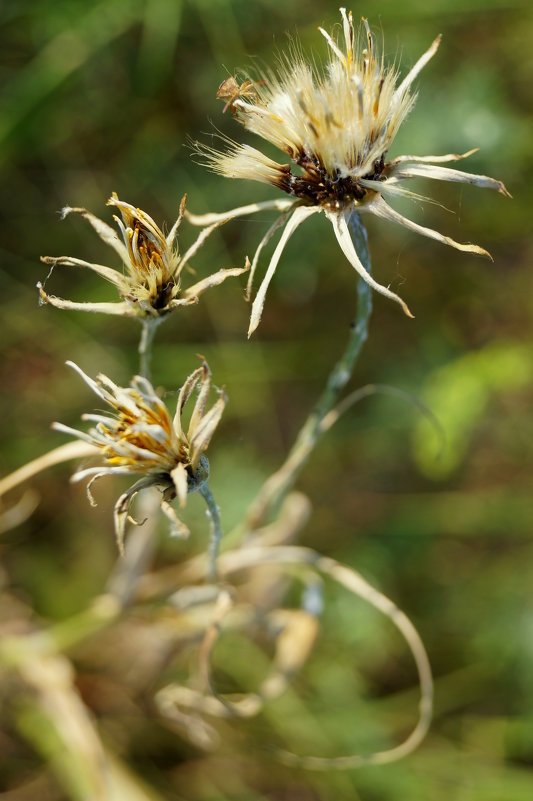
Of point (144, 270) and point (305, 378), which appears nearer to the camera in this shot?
point (144, 270)

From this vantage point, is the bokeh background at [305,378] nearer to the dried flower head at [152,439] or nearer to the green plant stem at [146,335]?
the green plant stem at [146,335]

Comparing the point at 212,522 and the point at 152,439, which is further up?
the point at 152,439

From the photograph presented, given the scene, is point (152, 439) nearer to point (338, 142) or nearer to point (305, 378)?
point (338, 142)

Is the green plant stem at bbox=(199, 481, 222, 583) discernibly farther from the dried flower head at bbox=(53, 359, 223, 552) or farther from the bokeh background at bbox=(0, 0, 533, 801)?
the bokeh background at bbox=(0, 0, 533, 801)

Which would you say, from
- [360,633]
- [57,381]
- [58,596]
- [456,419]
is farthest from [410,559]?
[57,381]

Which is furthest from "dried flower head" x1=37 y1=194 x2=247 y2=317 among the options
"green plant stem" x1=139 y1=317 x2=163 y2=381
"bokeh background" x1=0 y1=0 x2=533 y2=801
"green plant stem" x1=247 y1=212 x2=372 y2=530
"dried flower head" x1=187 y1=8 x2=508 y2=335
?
"bokeh background" x1=0 y1=0 x2=533 y2=801

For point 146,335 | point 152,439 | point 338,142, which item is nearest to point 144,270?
point 146,335

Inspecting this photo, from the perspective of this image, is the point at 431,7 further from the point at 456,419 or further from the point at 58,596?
the point at 58,596

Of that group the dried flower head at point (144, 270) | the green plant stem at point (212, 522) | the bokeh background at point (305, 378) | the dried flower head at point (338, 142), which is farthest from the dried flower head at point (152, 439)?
the bokeh background at point (305, 378)
